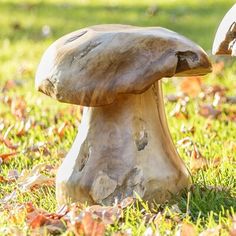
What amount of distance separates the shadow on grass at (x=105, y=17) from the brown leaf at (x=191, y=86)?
200cm

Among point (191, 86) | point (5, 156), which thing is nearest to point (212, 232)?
point (5, 156)

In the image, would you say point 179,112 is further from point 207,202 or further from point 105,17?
point 105,17

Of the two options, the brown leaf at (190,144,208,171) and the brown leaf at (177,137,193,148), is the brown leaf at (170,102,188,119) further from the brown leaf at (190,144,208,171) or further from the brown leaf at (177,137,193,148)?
the brown leaf at (190,144,208,171)

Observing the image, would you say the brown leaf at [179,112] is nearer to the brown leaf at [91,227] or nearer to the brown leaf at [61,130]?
the brown leaf at [61,130]

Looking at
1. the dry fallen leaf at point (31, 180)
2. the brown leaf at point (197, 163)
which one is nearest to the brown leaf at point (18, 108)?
the dry fallen leaf at point (31, 180)

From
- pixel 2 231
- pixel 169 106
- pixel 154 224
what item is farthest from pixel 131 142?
pixel 169 106

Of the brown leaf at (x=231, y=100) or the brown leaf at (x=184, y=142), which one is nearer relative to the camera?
the brown leaf at (x=184, y=142)

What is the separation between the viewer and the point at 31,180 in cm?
390

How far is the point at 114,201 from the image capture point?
3494 mm

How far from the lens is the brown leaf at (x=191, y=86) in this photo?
240 inches

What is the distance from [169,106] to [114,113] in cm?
225

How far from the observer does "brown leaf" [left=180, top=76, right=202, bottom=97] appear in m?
6.09

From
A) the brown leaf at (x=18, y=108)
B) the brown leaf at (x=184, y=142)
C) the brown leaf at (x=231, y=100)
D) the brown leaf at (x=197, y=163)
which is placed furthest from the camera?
the brown leaf at (x=231, y=100)

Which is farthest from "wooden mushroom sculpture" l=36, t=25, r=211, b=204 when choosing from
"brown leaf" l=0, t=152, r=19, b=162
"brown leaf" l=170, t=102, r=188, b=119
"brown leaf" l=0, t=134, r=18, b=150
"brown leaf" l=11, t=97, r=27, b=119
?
"brown leaf" l=11, t=97, r=27, b=119
